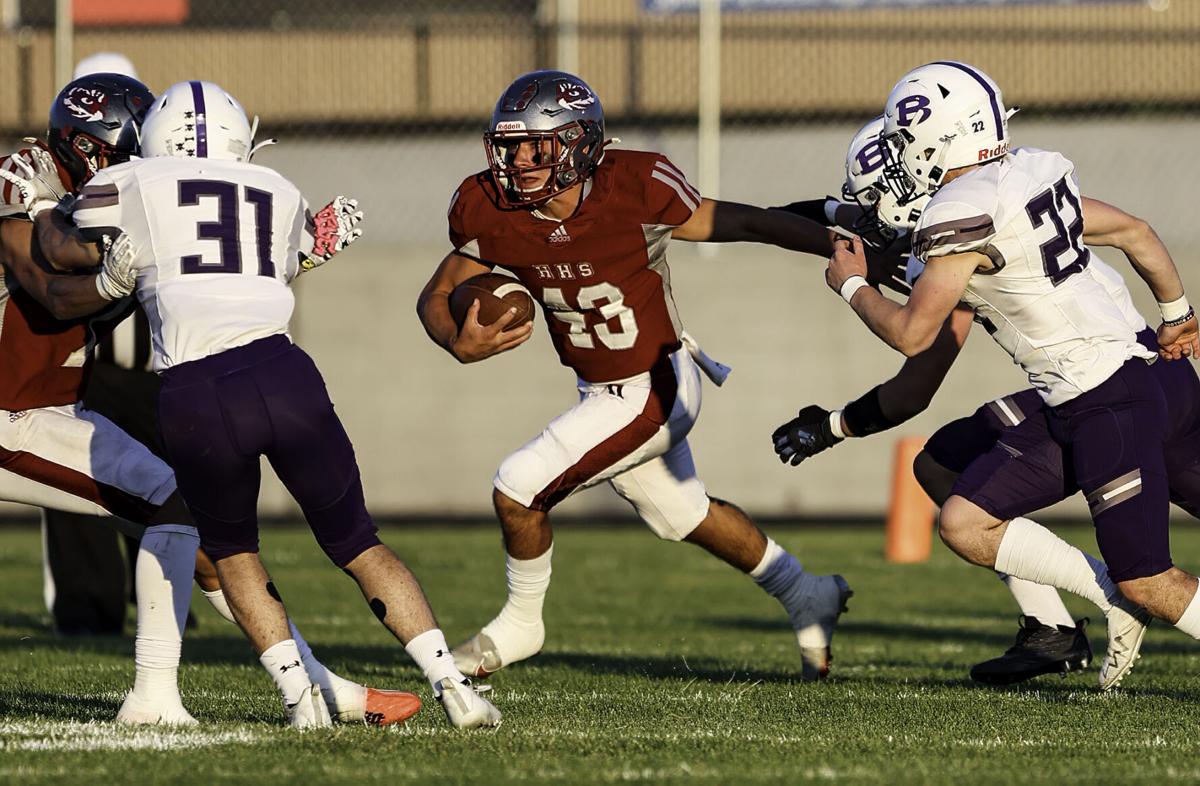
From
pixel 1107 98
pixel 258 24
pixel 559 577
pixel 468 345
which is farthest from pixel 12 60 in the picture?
pixel 468 345

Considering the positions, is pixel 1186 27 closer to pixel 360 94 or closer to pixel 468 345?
pixel 360 94

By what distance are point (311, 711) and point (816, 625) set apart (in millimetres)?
2056

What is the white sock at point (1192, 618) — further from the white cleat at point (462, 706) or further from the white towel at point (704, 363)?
the white cleat at point (462, 706)

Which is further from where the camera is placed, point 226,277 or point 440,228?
point 440,228

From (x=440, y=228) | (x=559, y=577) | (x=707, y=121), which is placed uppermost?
(x=707, y=121)

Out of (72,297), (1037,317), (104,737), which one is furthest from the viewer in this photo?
(1037,317)

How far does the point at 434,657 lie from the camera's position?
4406 mm

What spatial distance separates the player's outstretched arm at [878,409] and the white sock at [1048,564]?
0.53 m

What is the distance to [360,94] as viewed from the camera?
12969 millimetres

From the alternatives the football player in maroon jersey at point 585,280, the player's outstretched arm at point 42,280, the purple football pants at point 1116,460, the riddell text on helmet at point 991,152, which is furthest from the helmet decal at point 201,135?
the purple football pants at point 1116,460

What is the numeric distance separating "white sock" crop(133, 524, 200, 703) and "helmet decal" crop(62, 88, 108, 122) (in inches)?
48.1

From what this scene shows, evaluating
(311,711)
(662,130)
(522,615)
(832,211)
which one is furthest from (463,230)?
(662,130)

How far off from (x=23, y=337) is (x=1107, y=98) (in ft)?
30.3

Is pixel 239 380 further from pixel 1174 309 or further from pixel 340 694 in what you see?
pixel 1174 309
